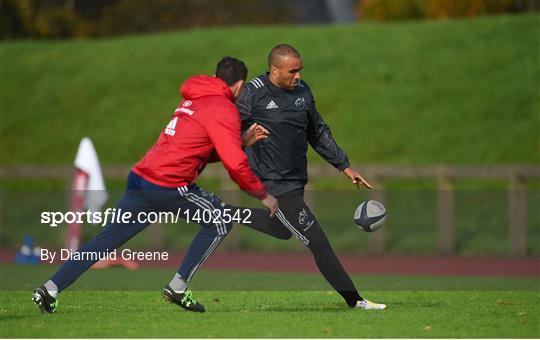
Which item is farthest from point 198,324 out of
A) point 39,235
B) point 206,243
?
point 39,235

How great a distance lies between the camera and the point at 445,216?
76.8 feet

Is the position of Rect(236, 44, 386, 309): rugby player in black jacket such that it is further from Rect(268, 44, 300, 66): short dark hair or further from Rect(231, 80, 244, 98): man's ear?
Rect(231, 80, 244, 98): man's ear

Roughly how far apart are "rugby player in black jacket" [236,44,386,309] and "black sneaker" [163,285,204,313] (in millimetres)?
877

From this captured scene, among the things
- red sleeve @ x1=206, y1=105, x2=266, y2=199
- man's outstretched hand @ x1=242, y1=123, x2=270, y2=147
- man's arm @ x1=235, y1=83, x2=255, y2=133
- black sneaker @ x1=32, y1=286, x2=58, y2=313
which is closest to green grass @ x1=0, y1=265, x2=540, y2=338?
black sneaker @ x1=32, y1=286, x2=58, y2=313

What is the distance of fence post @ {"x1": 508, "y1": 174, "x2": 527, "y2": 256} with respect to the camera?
2283 centimetres

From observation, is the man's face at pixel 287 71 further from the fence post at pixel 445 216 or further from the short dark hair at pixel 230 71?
the fence post at pixel 445 216

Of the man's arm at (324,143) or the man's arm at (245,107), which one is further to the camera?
the man's arm at (324,143)

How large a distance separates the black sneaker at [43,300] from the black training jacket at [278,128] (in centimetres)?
212

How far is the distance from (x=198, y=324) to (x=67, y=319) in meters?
1.15

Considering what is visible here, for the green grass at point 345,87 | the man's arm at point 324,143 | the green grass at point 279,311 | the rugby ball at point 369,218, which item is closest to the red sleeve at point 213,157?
the man's arm at point 324,143

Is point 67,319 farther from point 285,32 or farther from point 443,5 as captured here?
point 443,5

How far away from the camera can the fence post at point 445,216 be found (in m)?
23.2

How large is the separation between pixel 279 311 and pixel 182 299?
1.02 meters

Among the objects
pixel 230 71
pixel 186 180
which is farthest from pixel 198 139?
pixel 230 71
